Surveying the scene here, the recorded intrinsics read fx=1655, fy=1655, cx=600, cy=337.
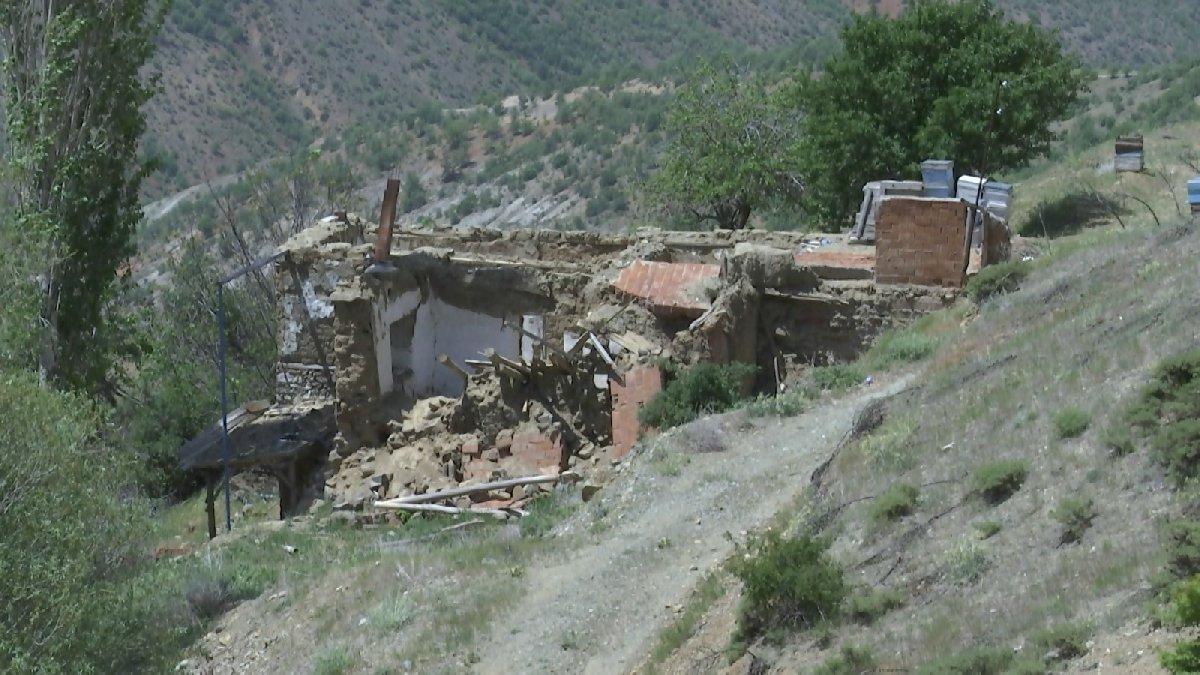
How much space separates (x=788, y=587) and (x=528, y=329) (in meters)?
12.6

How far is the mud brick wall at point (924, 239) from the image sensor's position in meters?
20.2

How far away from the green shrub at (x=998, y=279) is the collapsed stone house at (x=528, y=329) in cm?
114

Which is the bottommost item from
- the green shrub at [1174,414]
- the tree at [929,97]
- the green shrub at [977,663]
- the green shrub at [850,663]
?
the green shrub at [850,663]

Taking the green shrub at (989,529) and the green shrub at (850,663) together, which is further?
the green shrub at (989,529)

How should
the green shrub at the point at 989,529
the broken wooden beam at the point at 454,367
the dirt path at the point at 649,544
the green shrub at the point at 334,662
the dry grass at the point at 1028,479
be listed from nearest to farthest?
the dry grass at the point at 1028,479, the green shrub at the point at 989,529, the dirt path at the point at 649,544, the green shrub at the point at 334,662, the broken wooden beam at the point at 454,367

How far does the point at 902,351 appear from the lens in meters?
18.6

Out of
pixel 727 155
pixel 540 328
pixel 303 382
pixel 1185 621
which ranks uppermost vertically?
pixel 727 155

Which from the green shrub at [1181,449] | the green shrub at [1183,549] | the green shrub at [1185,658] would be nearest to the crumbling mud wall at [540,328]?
the green shrub at [1181,449]

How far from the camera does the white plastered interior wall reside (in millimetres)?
23359

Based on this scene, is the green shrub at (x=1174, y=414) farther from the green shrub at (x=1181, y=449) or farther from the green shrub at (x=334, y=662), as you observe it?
the green shrub at (x=334, y=662)

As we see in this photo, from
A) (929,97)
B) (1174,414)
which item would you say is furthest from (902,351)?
(929,97)

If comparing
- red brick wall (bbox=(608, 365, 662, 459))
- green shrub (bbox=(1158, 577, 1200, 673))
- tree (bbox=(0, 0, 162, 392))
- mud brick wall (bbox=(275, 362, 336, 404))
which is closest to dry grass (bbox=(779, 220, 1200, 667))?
green shrub (bbox=(1158, 577, 1200, 673))

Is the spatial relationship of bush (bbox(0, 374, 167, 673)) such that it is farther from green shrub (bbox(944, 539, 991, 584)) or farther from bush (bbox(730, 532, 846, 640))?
green shrub (bbox(944, 539, 991, 584))

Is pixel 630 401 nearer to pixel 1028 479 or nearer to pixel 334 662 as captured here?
pixel 334 662
